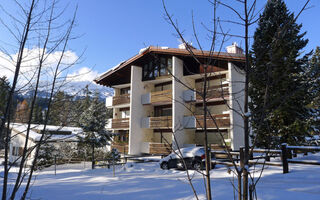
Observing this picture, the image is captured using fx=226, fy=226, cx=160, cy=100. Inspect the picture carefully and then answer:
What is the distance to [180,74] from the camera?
70.4 ft

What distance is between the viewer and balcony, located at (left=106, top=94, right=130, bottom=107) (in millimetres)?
24938

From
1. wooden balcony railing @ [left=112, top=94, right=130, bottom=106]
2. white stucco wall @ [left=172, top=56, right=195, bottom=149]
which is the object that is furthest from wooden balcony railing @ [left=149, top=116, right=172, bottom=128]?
wooden balcony railing @ [left=112, top=94, right=130, bottom=106]

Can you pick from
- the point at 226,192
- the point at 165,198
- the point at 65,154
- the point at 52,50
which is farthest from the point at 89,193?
the point at 65,154

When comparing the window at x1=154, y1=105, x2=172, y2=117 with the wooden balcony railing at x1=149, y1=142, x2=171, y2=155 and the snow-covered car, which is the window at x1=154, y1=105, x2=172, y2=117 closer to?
the wooden balcony railing at x1=149, y1=142, x2=171, y2=155

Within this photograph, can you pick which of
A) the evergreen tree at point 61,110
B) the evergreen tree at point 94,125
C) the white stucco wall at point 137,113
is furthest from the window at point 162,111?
the evergreen tree at point 61,110

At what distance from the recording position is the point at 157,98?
2241 centimetres

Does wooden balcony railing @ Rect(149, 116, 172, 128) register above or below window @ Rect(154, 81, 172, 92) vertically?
below

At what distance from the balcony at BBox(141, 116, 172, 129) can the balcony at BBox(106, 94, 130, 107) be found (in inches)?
120

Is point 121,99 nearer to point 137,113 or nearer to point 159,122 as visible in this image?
point 137,113

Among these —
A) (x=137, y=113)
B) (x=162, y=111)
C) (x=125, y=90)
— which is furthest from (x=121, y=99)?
(x=162, y=111)

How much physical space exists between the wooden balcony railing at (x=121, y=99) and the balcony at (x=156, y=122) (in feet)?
9.85

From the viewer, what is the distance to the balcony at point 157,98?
2152cm

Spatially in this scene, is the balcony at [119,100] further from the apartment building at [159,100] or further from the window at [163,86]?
the window at [163,86]

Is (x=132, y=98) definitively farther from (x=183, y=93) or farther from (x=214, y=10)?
(x=214, y=10)
